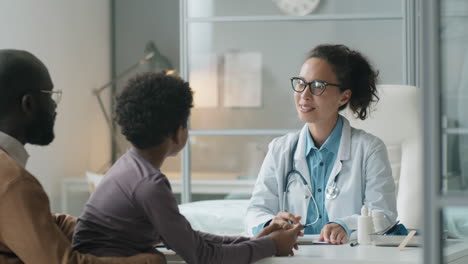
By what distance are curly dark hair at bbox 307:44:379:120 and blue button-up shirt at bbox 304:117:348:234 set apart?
194 mm

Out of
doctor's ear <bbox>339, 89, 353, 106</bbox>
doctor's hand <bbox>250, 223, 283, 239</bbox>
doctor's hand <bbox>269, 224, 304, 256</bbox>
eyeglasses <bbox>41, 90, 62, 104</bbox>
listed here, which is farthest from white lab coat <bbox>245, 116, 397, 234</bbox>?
eyeglasses <bbox>41, 90, 62, 104</bbox>

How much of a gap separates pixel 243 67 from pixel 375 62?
81cm

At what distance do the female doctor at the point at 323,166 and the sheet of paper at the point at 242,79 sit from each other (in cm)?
230

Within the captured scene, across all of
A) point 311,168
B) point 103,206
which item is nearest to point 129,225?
point 103,206

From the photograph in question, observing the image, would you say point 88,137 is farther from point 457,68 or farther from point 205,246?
point 457,68

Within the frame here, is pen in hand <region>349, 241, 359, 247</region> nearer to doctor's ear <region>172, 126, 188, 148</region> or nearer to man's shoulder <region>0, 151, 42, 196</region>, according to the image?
doctor's ear <region>172, 126, 188, 148</region>

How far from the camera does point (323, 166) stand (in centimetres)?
254

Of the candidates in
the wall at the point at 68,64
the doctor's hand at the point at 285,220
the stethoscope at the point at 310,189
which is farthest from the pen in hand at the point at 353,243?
the wall at the point at 68,64

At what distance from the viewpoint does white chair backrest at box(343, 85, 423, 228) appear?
3.00m

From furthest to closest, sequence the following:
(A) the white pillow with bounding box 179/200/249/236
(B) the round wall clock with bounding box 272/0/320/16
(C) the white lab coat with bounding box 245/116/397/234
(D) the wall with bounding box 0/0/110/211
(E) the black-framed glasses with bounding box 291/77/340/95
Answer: (D) the wall with bounding box 0/0/110/211 → (B) the round wall clock with bounding box 272/0/320/16 → (A) the white pillow with bounding box 179/200/249/236 → (E) the black-framed glasses with bounding box 291/77/340/95 → (C) the white lab coat with bounding box 245/116/397/234

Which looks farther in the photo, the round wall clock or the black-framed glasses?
the round wall clock

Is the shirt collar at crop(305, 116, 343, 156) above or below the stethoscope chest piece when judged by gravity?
above

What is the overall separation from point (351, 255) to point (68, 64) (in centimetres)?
477

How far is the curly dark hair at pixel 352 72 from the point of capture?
2658 millimetres
